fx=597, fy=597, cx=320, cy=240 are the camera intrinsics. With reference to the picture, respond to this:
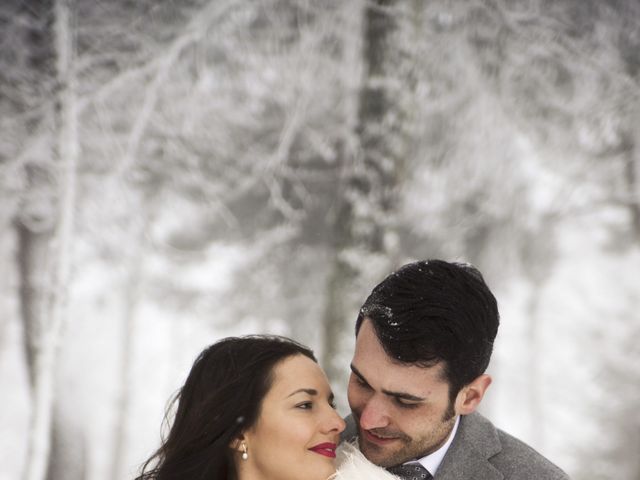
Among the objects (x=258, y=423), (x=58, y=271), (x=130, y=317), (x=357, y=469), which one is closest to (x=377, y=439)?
(x=357, y=469)

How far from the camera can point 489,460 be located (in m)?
1.94

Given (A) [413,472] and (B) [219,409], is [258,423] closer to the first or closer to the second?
(B) [219,409]

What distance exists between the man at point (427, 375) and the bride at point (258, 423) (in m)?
0.13

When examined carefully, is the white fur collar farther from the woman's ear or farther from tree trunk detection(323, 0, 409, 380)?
tree trunk detection(323, 0, 409, 380)

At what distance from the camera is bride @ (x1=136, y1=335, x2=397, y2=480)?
Answer: 1.80m

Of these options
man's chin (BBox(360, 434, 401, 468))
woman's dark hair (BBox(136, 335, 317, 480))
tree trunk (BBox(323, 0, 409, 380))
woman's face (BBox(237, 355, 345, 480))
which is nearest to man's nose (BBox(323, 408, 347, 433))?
woman's face (BBox(237, 355, 345, 480))

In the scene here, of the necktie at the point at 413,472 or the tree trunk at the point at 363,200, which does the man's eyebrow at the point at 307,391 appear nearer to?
the necktie at the point at 413,472

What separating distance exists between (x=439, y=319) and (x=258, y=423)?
65 cm

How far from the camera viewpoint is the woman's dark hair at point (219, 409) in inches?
73.7

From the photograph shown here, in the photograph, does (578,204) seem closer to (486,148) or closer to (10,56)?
(486,148)

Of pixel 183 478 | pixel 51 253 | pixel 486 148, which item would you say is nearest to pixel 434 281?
pixel 183 478

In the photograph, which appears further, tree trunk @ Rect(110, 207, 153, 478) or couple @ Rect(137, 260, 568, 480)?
tree trunk @ Rect(110, 207, 153, 478)

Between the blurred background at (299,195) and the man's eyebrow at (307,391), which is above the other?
the blurred background at (299,195)

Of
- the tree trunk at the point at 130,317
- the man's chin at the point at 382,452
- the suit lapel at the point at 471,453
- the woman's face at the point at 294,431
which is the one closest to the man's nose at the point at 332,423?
the woman's face at the point at 294,431
